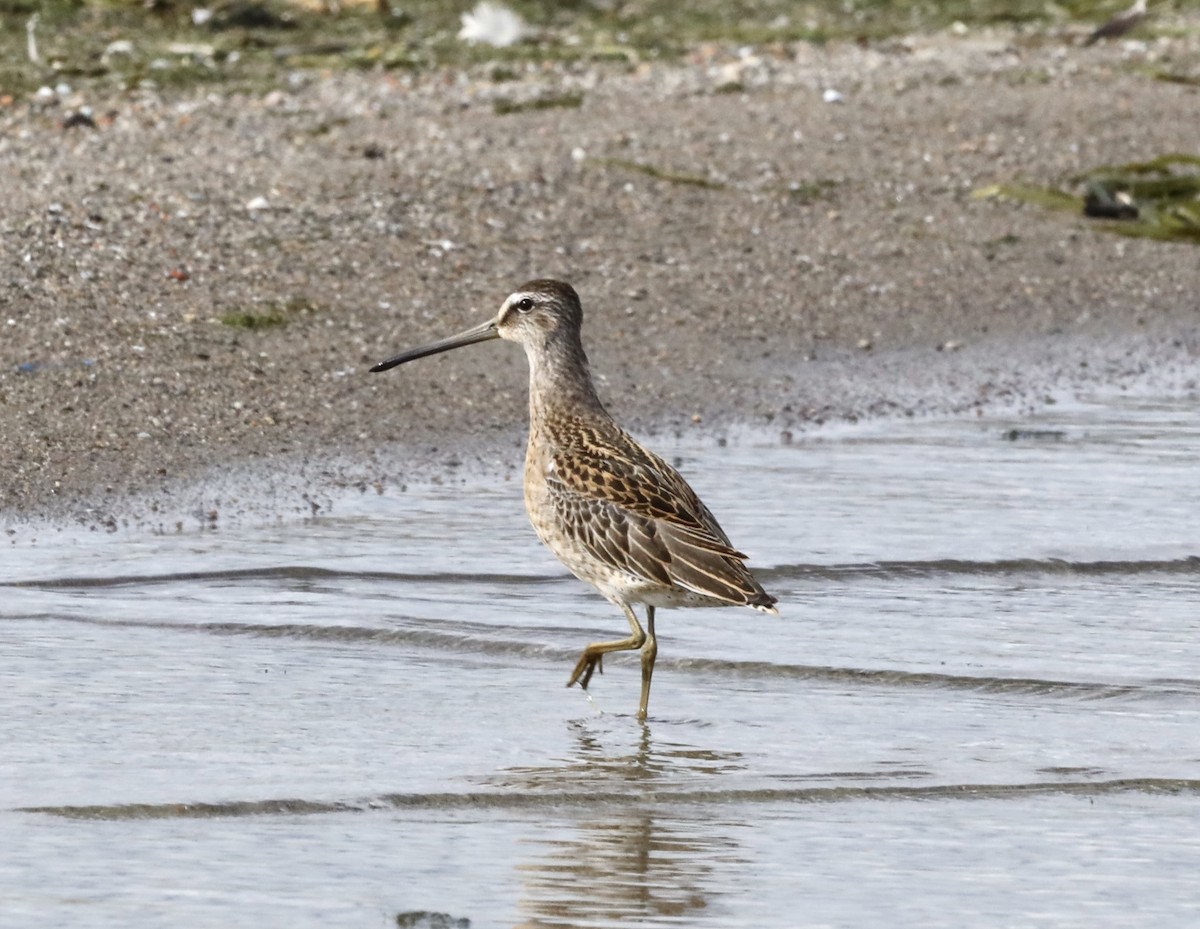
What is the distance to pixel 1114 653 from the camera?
25.0 ft

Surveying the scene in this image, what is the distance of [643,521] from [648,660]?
427 mm

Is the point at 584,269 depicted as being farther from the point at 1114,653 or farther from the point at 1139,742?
the point at 1139,742

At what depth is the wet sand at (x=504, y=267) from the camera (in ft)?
32.9

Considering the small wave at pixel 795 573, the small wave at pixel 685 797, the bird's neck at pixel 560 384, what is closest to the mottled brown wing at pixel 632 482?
the bird's neck at pixel 560 384

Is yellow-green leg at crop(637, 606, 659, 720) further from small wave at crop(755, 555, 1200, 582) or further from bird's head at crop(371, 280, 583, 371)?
bird's head at crop(371, 280, 583, 371)

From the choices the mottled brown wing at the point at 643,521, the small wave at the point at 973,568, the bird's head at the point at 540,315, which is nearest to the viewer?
the mottled brown wing at the point at 643,521

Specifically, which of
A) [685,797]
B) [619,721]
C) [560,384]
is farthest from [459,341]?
[685,797]

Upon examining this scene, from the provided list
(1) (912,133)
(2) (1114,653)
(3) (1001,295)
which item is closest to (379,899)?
(2) (1114,653)

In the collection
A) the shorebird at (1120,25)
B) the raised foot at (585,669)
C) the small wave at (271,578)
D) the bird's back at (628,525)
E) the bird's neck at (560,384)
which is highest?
the shorebird at (1120,25)

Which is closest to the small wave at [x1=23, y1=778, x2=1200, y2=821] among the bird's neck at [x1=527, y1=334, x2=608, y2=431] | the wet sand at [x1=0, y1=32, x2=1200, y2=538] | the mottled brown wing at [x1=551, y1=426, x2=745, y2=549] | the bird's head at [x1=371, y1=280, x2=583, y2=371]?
the mottled brown wing at [x1=551, y1=426, x2=745, y2=549]

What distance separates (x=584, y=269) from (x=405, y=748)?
669 cm

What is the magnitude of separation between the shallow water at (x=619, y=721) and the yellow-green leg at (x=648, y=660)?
72 millimetres

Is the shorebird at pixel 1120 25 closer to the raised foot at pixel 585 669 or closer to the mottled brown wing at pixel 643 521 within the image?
the mottled brown wing at pixel 643 521

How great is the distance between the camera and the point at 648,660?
7234 millimetres
